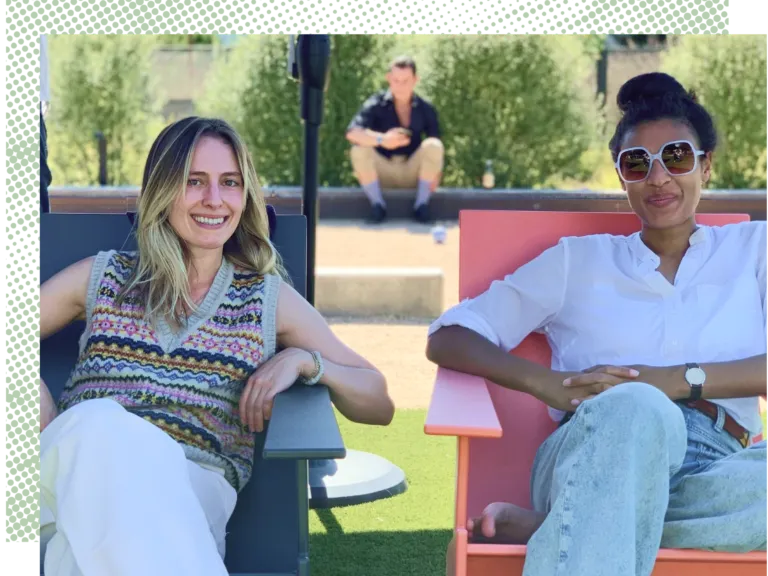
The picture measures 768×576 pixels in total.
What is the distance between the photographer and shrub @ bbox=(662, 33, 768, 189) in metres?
12.1

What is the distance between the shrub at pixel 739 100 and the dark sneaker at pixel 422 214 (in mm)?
3416

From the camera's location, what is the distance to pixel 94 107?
1309 cm

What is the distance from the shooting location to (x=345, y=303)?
7043 millimetres

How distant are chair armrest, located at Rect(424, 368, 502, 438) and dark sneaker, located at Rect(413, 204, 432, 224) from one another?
8.04m

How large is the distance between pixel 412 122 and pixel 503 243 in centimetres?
769

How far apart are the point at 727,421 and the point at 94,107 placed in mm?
11413

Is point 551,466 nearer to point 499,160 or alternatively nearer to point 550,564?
point 550,564

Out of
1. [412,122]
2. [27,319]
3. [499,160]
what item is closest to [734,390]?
[27,319]

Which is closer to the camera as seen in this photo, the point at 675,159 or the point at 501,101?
the point at 675,159

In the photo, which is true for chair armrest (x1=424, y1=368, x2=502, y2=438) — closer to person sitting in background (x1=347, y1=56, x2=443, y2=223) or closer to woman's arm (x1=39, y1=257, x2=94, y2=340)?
woman's arm (x1=39, y1=257, x2=94, y2=340)

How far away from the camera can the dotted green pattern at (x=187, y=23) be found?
9.47 feet

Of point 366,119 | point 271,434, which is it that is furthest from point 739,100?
point 271,434

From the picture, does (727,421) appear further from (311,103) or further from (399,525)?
(311,103)

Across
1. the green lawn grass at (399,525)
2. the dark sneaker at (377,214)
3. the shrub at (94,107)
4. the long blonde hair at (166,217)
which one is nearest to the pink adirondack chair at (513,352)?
the green lawn grass at (399,525)
